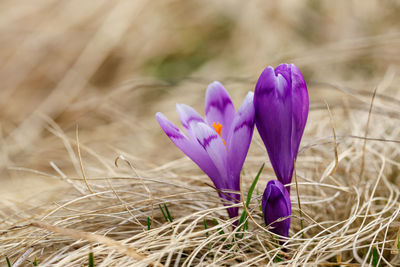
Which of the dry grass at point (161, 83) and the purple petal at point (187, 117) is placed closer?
the purple petal at point (187, 117)

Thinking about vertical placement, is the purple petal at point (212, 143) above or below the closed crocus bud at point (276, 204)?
above

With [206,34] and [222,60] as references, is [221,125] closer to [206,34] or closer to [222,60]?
[222,60]

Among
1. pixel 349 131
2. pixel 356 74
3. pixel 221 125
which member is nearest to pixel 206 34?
pixel 356 74

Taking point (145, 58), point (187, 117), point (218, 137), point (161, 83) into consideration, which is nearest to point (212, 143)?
point (218, 137)

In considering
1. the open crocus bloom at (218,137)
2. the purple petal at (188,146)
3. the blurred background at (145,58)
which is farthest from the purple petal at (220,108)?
the blurred background at (145,58)

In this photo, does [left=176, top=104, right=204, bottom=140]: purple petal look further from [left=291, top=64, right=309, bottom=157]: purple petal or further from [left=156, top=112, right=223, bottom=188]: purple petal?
[left=291, top=64, right=309, bottom=157]: purple petal

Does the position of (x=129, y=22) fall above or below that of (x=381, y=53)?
above

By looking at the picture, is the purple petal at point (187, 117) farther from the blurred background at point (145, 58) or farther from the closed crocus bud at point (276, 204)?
the blurred background at point (145, 58)
